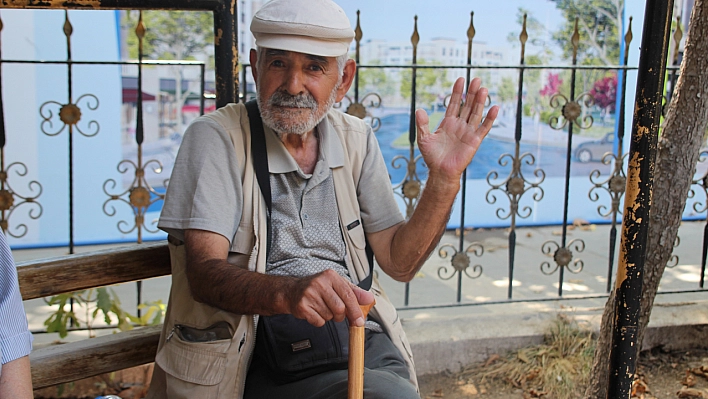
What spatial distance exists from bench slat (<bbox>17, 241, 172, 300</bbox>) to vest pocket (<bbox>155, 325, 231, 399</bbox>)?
359 mm

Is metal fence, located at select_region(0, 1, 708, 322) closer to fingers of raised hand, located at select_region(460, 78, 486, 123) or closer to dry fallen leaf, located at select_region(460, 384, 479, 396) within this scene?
dry fallen leaf, located at select_region(460, 384, 479, 396)

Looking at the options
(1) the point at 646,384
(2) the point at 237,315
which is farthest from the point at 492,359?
(2) the point at 237,315

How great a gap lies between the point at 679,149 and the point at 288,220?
153 cm

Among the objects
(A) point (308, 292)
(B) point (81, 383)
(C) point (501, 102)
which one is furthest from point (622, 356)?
(C) point (501, 102)

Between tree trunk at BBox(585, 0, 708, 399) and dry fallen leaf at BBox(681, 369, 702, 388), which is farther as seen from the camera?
dry fallen leaf at BBox(681, 369, 702, 388)

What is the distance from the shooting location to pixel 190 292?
1.85 metres

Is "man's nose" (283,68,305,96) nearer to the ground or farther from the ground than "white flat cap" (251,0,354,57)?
nearer to the ground

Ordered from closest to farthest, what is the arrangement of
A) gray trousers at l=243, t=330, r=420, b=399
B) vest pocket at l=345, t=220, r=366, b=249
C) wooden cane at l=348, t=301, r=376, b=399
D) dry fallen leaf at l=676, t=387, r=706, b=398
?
wooden cane at l=348, t=301, r=376, b=399 < gray trousers at l=243, t=330, r=420, b=399 < vest pocket at l=345, t=220, r=366, b=249 < dry fallen leaf at l=676, t=387, r=706, b=398

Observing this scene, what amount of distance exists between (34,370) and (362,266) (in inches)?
40.1

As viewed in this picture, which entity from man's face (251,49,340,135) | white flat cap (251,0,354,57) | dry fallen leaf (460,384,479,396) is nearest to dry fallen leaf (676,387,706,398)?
dry fallen leaf (460,384,479,396)

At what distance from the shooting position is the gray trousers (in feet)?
5.47

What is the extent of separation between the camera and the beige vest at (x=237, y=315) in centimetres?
175

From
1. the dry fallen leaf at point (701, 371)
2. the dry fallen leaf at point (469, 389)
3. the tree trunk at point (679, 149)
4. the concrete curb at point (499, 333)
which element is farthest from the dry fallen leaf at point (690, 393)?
the dry fallen leaf at point (469, 389)

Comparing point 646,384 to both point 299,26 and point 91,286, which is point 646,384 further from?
A: point 91,286
